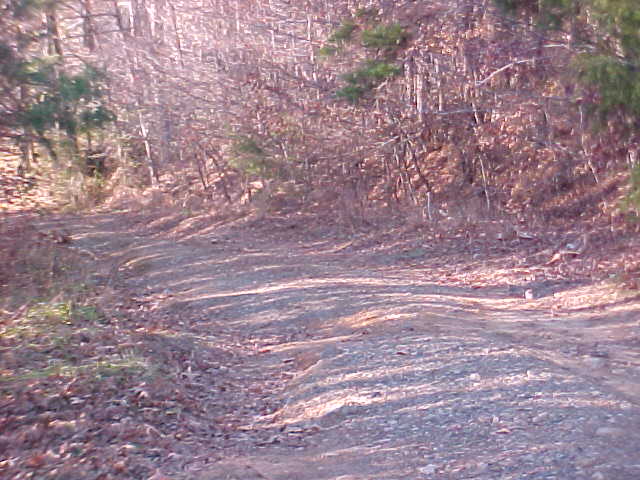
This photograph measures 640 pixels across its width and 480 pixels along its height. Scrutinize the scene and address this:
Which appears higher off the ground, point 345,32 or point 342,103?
point 345,32

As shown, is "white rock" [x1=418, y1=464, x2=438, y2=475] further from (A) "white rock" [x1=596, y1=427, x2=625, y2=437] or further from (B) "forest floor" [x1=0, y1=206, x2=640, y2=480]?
(A) "white rock" [x1=596, y1=427, x2=625, y2=437]

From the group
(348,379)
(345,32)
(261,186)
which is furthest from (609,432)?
(261,186)

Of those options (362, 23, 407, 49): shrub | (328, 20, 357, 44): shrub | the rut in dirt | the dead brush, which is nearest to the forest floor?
the rut in dirt

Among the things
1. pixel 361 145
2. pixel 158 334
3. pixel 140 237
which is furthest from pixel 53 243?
pixel 361 145

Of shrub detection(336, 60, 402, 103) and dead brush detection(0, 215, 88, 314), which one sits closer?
dead brush detection(0, 215, 88, 314)

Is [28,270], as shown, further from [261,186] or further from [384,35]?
[261,186]

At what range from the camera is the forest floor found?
6.51m

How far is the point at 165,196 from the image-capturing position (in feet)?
80.9

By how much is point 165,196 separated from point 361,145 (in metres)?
7.35

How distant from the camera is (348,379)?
336 inches

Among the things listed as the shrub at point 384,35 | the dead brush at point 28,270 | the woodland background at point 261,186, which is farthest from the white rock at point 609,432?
the shrub at point 384,35

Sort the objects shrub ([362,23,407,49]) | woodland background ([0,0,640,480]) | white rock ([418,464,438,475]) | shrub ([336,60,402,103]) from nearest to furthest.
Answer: white rock ([418,464,438,475]) → woodland background ([0,0,640,480]) → shrub ([362,23,407,49]) → shrub ([336,60,402,103])

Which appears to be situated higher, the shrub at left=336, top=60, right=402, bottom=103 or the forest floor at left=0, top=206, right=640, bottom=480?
the shrub at left=336, top=60, right=402, bottom=103

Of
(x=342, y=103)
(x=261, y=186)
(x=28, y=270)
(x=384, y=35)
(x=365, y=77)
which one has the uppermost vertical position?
(x=384, y=35)
